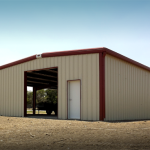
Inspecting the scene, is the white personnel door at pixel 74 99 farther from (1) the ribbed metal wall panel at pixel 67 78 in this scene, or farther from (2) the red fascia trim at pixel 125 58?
(2) the red fascia trim at pixel 125 58

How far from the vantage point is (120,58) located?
14.4 metres

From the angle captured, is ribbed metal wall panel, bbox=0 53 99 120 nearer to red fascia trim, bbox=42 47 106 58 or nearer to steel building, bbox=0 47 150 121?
steel building, bbox=0 47 150 121

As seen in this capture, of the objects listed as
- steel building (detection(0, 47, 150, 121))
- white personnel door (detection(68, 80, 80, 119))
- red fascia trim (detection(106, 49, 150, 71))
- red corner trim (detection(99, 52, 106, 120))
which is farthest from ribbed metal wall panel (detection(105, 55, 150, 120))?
white personnel door (detection(68, 80, 80, 119))

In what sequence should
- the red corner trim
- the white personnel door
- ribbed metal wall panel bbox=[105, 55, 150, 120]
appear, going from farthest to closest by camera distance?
the white personnel door < ribbed metal wall panel bbox=[105, 55, 150, 120] < the red corner trim

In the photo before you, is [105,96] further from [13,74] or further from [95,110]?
[13,74]

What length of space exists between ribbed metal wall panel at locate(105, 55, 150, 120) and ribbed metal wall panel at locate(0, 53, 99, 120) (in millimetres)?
735

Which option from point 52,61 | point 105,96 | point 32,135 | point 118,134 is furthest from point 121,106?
point 32,135

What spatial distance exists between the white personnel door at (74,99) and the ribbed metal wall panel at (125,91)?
1.70m

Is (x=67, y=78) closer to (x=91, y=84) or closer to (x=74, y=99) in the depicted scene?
(x=74, y=99)

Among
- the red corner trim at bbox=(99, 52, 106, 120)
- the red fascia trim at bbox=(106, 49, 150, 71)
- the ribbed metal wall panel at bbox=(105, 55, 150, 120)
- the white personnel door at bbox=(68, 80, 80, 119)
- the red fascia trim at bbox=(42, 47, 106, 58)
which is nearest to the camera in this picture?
the red corner trim at bbox=(99, 52, 106, 120)

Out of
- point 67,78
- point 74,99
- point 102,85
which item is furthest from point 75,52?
point 74,99

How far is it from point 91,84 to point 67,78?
5.50 ft

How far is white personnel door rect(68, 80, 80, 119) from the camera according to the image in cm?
1382

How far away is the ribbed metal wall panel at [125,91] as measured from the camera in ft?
44.3
